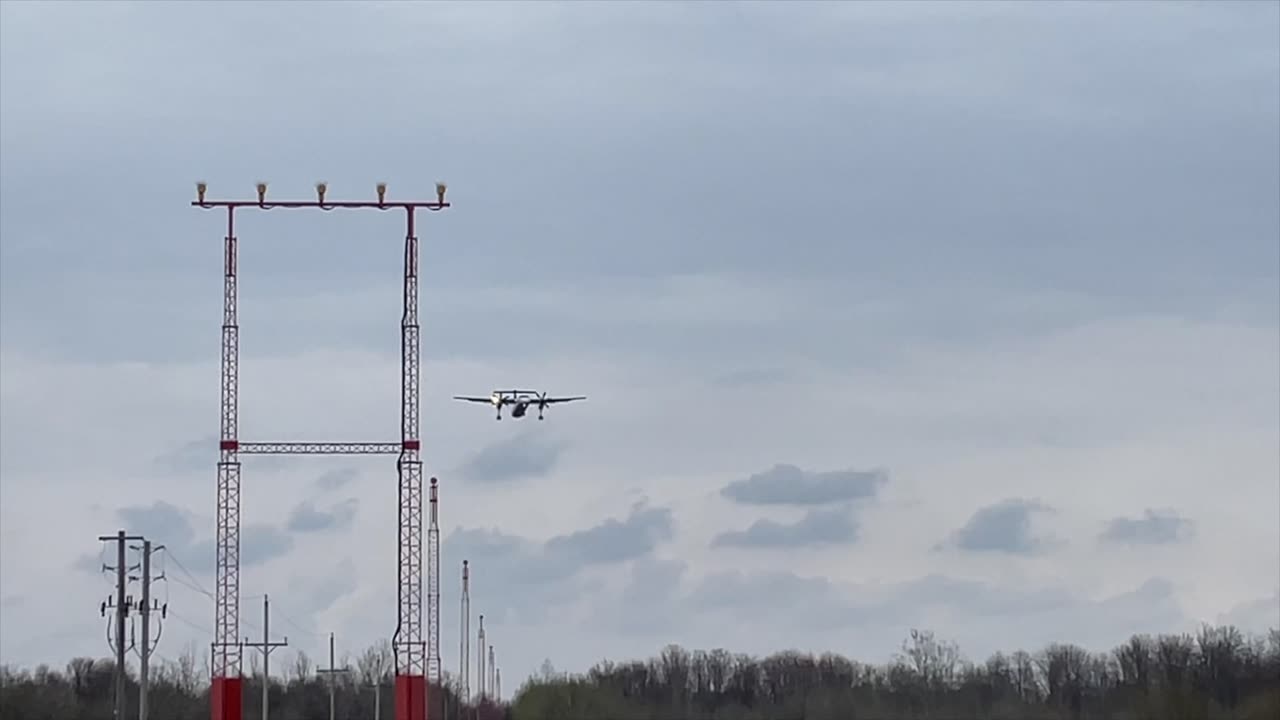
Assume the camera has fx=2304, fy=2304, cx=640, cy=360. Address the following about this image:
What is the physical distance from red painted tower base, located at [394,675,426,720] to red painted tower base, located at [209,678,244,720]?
6460 mm

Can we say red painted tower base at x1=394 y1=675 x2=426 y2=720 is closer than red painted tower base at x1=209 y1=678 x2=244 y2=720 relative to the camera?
Yes

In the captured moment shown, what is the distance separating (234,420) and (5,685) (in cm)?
7019

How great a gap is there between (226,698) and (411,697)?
7467 mm

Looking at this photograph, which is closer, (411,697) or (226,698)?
(411,697)

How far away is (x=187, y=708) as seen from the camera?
605 feet

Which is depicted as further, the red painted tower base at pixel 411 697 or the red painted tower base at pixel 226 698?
the red painted tower base at pixel 226 698

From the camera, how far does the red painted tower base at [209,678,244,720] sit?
9019cm

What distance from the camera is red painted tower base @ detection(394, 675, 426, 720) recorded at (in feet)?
291

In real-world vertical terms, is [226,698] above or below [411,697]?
above

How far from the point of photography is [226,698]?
9050 centimetres

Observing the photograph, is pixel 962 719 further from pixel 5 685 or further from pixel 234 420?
pixel 234 420

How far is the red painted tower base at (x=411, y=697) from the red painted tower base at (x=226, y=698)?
646cm

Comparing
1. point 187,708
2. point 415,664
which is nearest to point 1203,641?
point 187,708

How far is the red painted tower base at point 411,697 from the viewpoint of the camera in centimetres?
8875
